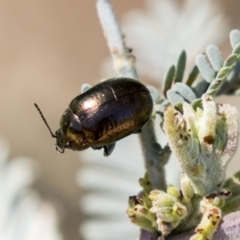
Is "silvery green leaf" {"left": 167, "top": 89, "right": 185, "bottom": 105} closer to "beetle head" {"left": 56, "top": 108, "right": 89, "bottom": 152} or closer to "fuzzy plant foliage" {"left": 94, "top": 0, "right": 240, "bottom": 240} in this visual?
"fuzzy plant foliage" {"left": 94, "top": 0, "right": 240, "bottom": 240}

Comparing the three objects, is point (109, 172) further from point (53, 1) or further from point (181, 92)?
point (53, 1)

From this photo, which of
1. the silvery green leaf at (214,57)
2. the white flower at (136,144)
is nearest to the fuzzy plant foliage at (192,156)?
the silvery green leaf at (214,57)

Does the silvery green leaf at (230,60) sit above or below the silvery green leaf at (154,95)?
above

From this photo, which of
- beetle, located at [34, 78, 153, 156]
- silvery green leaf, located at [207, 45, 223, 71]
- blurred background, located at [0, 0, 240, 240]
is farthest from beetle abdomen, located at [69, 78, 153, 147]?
blurred background, located at [0, 0, 240, 240]

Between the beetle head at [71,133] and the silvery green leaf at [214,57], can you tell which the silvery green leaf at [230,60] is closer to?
the silvery green leaf at [214,57]

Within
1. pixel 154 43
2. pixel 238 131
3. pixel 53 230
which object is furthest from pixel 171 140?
pixel 154 43

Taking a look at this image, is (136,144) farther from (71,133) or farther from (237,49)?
(237,49)

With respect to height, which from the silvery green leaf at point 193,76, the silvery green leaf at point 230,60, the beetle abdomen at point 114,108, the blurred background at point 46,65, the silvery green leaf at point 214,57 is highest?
the silvery green leaf at point 230,60
